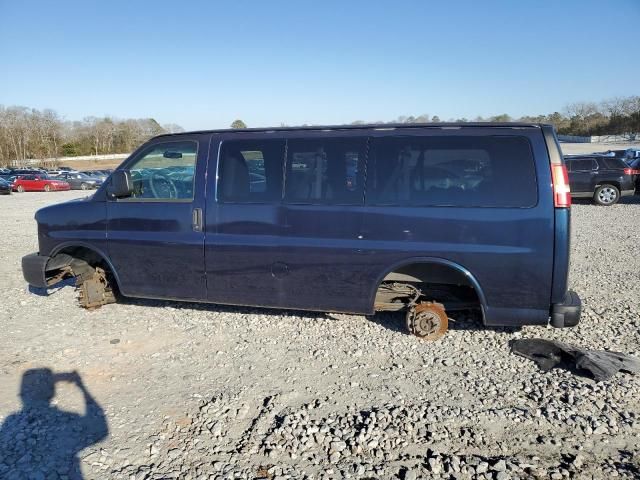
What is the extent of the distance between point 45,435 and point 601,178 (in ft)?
58.4

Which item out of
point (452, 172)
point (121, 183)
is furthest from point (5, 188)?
point (452, 172)

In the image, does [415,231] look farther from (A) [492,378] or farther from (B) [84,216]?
(B) [84,216]

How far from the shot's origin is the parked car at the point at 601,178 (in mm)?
15859

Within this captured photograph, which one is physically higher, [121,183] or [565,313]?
[121,183]

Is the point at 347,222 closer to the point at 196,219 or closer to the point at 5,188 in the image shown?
the point at 196,219

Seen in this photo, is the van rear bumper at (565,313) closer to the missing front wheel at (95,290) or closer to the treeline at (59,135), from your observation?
the missing front wheel at (95,290)

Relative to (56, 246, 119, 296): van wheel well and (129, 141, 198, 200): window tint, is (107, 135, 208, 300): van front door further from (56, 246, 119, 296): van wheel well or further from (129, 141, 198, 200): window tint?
(56, 246, 119, 296): van wheel well

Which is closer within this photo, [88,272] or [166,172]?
[166,172]

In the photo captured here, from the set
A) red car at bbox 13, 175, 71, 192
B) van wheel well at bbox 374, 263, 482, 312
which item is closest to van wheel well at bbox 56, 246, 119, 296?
van wheel well at bbox 374, 263, 482, 312

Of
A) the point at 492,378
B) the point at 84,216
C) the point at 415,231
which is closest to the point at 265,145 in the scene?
the point at 415,231

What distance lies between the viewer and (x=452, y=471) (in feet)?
8.87

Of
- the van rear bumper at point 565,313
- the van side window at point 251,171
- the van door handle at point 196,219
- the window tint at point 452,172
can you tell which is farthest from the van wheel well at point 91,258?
the van rear bumper at point 565,313

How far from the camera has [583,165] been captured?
1611 centimetres

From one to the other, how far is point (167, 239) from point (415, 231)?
2.61 metres
